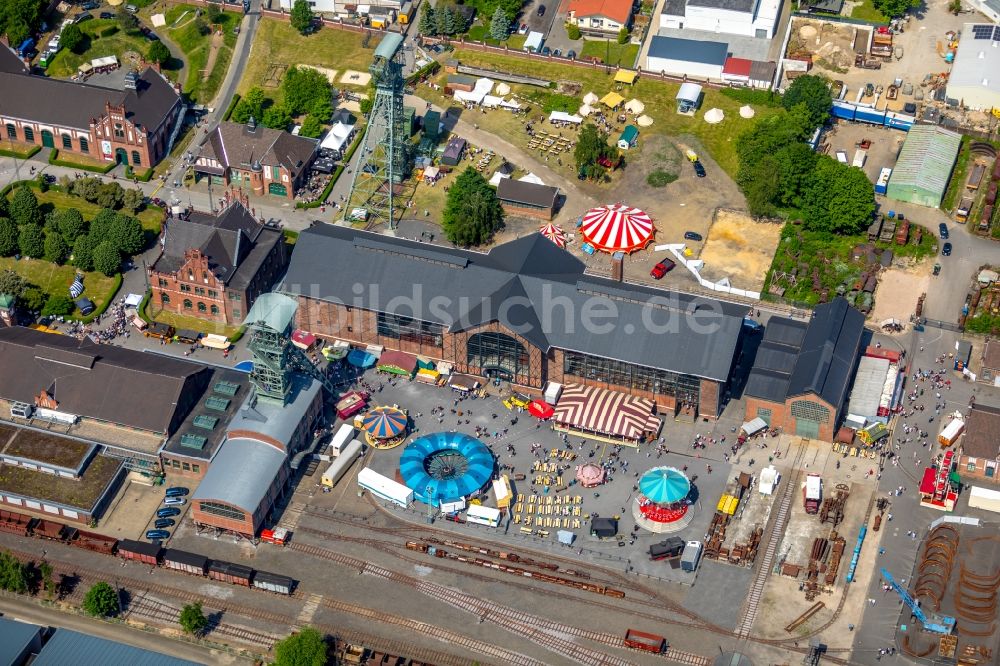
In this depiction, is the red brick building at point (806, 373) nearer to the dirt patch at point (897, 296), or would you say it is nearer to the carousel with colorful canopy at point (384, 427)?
the dirt patch at point (897, 296)

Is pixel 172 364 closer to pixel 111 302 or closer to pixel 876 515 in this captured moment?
pixel 111 302

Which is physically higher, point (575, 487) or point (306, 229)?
point (306, 229)

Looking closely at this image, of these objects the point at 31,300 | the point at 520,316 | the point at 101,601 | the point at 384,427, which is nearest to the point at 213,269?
the point at 31,300

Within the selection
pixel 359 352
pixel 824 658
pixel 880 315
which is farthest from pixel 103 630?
pixel 880 315

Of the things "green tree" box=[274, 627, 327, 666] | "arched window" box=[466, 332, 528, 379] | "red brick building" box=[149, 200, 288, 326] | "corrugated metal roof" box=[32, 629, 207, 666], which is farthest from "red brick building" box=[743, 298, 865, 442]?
"corrugated metal roof" box=[32, 629, 207, 666]

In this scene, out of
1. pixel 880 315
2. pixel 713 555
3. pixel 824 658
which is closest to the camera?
pixel 824 658

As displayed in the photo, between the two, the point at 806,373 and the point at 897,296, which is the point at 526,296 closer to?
the point at 806,373

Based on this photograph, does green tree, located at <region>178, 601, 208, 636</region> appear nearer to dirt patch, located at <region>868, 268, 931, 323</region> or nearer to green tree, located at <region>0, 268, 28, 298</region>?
green tree, located at <region>0, 268, 28, 298</region>

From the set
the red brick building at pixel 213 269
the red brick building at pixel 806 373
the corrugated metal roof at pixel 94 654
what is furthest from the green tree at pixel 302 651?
the red brick building at pixel 806 373
